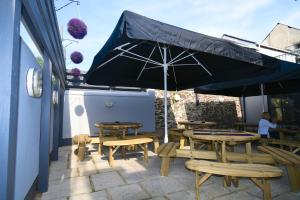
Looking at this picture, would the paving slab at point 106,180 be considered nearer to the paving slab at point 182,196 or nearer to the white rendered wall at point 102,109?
the paving slab at point 182,196

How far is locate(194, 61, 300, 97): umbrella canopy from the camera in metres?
3.81

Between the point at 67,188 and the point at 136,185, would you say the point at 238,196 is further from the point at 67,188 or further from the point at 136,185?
the point at 67,188

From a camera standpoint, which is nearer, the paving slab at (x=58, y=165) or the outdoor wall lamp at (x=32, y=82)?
the outdoor wall lamp at (x=32, y=82)

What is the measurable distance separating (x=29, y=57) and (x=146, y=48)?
210cm

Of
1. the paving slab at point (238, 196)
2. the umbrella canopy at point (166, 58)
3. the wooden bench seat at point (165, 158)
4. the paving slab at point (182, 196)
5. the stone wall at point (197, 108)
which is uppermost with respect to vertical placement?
the umbrella canopy at point (166, 58)

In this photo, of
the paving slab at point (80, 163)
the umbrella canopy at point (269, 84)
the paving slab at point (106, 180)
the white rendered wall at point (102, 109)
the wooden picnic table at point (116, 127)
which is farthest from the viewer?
the white rendered wall at point (102, 109)

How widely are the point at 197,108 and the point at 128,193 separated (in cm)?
842

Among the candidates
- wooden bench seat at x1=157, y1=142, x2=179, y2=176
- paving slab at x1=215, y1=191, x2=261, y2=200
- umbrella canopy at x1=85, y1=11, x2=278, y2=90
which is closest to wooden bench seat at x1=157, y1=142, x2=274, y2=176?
wooden bench seat at x1=157, y1=142, x2=179, y2=176

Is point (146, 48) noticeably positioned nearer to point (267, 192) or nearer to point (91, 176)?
point (91, 176)

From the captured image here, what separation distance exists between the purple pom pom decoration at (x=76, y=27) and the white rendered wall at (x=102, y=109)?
11.0ft

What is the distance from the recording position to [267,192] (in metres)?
2.33

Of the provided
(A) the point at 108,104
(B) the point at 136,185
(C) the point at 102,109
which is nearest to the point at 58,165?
(B) the point at 136,185

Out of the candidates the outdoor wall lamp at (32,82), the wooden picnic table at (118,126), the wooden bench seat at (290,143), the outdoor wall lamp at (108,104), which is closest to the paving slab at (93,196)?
the outdoor wall lamp at (32,82)

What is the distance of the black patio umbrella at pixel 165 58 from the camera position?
2.49m
